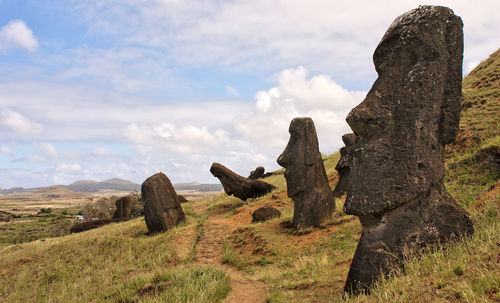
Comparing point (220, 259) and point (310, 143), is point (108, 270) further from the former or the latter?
point (310, 143)

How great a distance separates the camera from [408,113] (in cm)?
655

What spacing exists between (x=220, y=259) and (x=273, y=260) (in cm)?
225

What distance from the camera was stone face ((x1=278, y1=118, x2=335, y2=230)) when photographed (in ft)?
45.7

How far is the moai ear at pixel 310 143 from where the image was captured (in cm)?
1446

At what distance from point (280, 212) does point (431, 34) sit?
39.2 feet

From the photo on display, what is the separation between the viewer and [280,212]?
57.1ft

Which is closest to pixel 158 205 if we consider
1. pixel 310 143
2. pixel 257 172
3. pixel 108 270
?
pixel 108 270

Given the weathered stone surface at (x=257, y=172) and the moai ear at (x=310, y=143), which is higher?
the moai ear at (x=310, y=143)

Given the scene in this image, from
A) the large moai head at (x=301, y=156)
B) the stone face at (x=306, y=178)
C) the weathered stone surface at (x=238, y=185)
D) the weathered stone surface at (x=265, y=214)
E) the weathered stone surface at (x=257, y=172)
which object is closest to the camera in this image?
the stone face at (x=306, y=178)

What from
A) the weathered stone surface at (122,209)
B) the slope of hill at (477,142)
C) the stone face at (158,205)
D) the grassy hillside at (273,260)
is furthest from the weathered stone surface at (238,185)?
the slope of hill at (477,142)

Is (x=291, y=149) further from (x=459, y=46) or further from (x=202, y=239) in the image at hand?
(x=459, y=46)

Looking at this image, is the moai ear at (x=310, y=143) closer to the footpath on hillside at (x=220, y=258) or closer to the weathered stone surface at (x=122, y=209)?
the footpath on hillside at (x=220, y=258)

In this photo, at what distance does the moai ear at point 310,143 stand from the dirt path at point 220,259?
4961mm

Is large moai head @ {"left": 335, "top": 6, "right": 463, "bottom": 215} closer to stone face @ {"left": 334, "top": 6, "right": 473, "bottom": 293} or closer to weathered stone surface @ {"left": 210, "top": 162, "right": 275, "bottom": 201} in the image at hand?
stone face @ {"left": 334, "top": 6, "right": 473, "bottom": 293}
